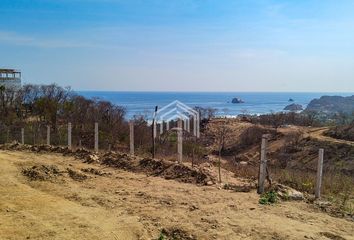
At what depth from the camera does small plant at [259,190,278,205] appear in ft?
25.4

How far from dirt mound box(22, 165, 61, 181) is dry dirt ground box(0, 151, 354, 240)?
0.18 metres

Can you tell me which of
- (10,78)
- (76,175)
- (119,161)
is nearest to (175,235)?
(76,175)

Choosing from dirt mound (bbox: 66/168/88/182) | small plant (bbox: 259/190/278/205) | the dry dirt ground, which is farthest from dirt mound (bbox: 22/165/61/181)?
small plant (bbox: 259/190/278/205)

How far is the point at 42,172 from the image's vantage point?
10031mm

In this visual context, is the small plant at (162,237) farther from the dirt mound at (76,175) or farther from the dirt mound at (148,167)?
the dirt mound at (76,175)

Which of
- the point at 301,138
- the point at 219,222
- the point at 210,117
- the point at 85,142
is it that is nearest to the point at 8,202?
the point at 219,222

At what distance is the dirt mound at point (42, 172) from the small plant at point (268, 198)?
499 cm

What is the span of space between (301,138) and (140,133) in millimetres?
16041

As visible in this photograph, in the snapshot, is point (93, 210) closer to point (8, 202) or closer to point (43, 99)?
point (8, 202)

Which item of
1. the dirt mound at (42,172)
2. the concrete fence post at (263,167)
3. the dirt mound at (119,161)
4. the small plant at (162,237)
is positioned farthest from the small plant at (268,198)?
the dirt mound at (42,172)

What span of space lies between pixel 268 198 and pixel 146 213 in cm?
250

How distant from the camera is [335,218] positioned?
7125mm

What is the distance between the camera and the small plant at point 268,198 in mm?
7746

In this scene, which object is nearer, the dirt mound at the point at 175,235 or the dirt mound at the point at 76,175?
the dirt mound at the point at 175,235
